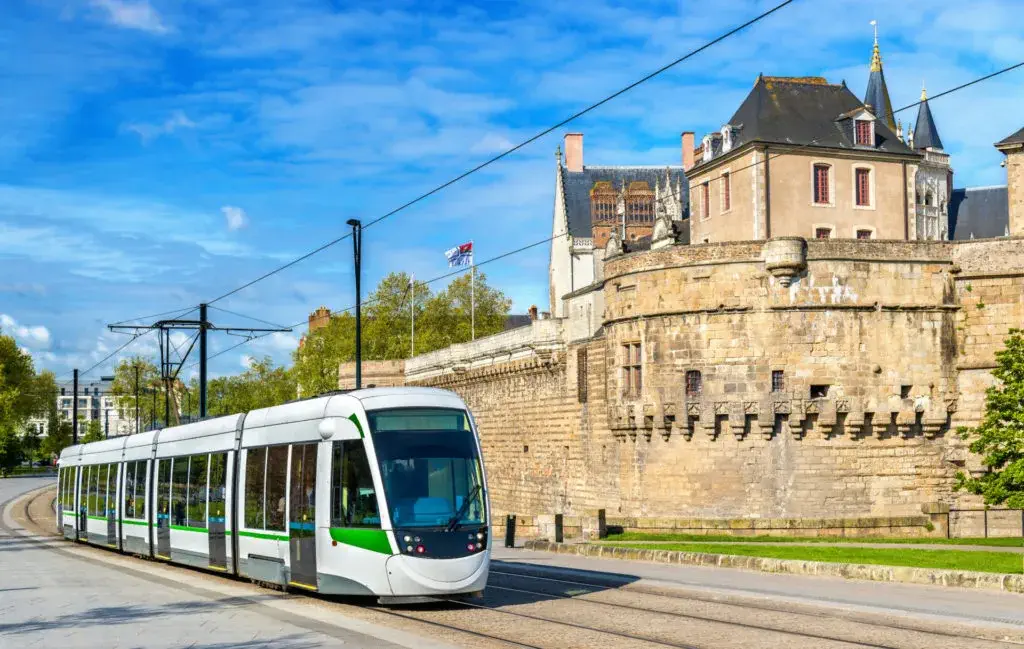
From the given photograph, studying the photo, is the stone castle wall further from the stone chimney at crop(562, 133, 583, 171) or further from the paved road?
the stone chimney at crop(562, 133, 583, 171)

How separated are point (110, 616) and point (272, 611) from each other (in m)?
2.23

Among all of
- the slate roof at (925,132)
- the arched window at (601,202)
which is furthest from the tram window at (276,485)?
the slate roof at (925,132)

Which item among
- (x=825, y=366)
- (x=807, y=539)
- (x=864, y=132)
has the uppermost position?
(x=864, y=132)

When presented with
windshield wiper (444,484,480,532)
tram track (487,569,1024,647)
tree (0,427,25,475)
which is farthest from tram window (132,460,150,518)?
tree (0,427,25,475)

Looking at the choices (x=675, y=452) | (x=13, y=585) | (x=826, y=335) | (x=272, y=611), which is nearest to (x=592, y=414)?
(x=675, y=452)

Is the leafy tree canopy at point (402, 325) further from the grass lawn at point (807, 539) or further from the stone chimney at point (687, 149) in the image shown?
the grass lawn at point (807, 539)

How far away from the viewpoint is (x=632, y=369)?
4069cm

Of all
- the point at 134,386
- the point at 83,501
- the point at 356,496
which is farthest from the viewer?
the point at 134,386

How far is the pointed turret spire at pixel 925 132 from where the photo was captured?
88750 millimetres

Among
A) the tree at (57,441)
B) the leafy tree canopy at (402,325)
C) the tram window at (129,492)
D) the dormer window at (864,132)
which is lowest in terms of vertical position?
the tree at (57,441)

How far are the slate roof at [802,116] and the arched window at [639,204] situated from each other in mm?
27929

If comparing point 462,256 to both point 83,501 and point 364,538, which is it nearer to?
point 83,501

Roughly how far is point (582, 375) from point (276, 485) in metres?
27.3

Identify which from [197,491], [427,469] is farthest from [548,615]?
[197,491]
